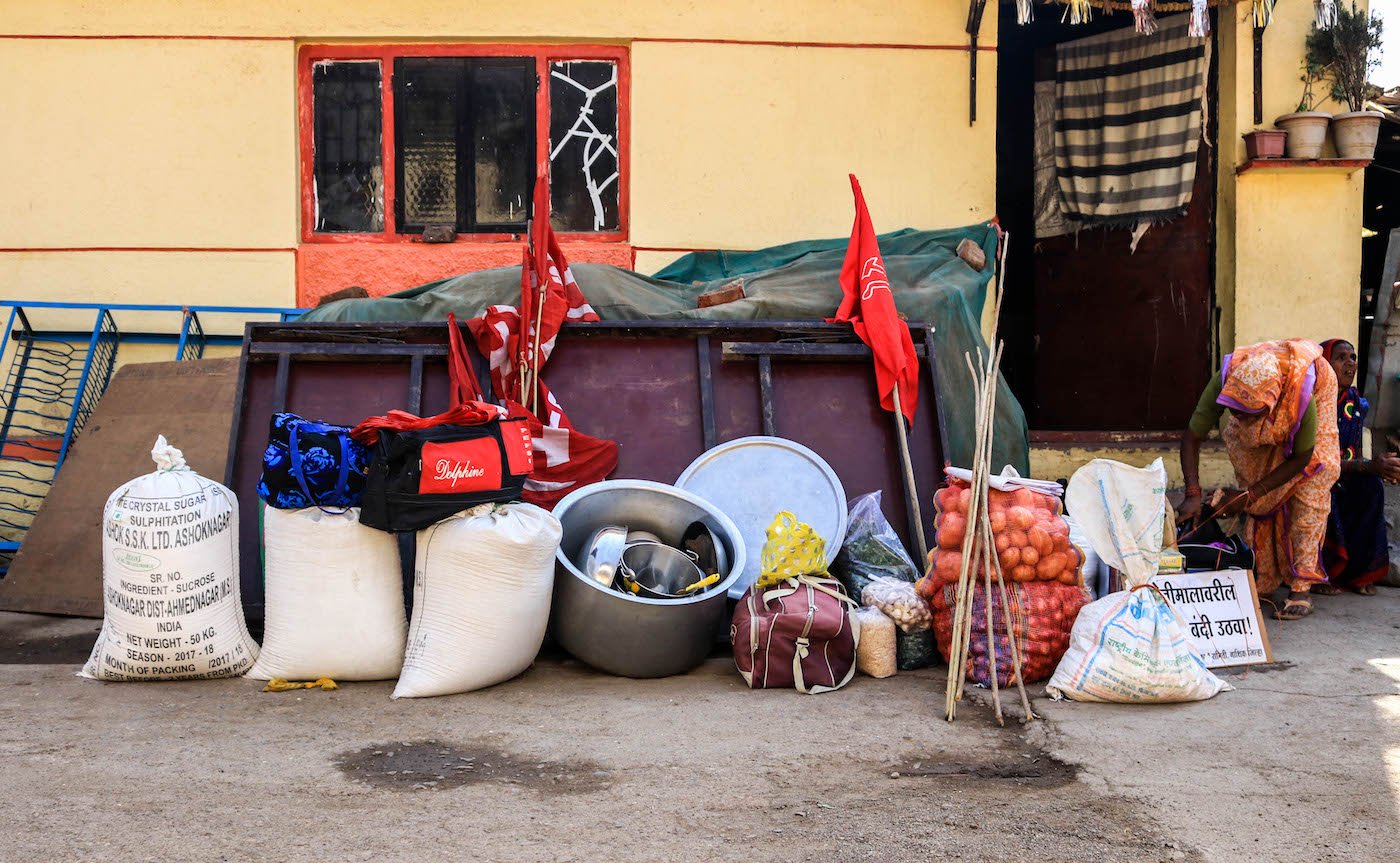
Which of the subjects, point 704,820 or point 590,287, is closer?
point 704,820

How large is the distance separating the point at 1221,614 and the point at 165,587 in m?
4.26

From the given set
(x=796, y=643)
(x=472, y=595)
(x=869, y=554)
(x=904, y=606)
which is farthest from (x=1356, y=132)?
(x=472, y=595)

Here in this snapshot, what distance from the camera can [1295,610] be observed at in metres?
5.61

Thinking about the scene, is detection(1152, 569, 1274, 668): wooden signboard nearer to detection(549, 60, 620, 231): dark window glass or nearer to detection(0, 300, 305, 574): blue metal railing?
detection(549, 60, 620, 231): dark window glass

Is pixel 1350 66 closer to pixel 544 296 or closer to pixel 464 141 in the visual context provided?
pixel 544 296

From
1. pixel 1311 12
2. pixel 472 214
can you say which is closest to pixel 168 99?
pixel 472 214

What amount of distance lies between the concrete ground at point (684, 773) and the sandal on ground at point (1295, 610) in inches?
38.7

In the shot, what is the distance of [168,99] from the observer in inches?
280

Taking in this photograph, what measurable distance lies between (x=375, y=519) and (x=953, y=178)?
4697 millimetres

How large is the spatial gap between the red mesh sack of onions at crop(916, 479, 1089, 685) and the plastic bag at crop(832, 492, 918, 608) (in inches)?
19.9

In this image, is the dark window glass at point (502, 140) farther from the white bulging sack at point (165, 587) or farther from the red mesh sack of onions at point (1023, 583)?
the red mesh sack of onions at point (1023, 583)

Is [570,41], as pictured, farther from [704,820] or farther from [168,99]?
[704,820]

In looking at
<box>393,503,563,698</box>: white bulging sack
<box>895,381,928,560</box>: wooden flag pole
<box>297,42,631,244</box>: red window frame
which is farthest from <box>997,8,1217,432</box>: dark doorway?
<box>393,503,563,698</box>: white bulging sack

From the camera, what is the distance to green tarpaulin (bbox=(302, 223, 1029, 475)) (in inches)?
233
